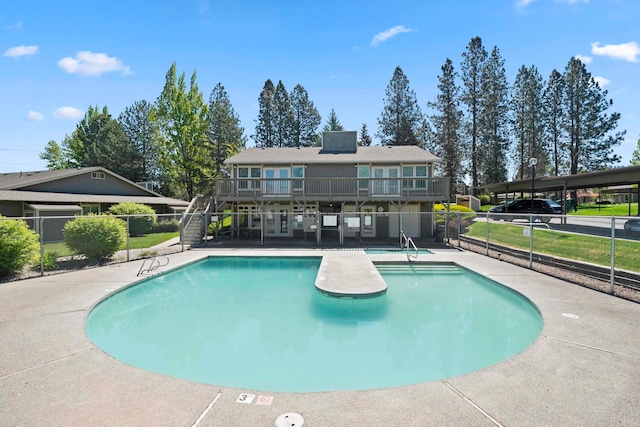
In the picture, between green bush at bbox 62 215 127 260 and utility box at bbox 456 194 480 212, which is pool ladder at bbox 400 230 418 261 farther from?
utility box at bbox 456 194 480 212

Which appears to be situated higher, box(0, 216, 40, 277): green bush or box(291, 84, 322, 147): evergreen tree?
box(291, 84, 322, 147): evergreen tree

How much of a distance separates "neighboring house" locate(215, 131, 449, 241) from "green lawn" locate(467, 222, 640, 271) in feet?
17.3

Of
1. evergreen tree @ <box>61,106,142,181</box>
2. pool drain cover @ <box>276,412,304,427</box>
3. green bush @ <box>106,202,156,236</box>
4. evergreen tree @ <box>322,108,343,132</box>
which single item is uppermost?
evergreen tree @ <box>322,108,343,132</box>

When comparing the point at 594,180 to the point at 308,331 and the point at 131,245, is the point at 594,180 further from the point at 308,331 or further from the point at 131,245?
the point at 131,245

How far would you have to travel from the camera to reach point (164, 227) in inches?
1032

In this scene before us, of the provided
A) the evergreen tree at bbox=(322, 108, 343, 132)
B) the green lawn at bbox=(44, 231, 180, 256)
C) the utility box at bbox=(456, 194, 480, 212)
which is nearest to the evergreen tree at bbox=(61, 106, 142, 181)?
the green lawn at bbox=(44, 231, 180, 256)

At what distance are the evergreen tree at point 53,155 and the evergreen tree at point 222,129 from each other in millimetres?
30380

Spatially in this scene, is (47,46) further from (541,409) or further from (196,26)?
(541,409)

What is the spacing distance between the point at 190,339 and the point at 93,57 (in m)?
26.5

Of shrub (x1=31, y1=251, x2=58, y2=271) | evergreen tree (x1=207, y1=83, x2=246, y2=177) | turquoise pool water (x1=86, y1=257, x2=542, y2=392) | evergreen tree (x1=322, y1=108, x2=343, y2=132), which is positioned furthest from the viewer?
evergreen tree (x1=322, y1=108, x2=343, y2=132)

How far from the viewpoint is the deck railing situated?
20.6 m

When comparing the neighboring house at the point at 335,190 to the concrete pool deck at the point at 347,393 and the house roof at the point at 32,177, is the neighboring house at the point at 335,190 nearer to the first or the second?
the house roof at the point at 32,177

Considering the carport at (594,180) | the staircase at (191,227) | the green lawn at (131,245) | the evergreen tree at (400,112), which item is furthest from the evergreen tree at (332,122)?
the staircase at (191,227)

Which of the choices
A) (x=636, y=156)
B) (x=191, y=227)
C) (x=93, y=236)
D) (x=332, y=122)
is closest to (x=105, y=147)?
(x=191, y=227)
